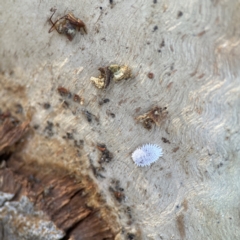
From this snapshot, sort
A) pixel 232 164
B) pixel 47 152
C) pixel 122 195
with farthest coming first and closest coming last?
pixel 47 152 < pixel 122 195 < pixel 232 164

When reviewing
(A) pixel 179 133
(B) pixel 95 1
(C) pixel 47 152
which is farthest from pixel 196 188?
Result: (B) pixel 95 1

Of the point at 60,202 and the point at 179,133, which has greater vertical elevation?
the point at 179,133

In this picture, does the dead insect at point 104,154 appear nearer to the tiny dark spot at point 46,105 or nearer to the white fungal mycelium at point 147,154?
the white fungal mycelium at point 147,154

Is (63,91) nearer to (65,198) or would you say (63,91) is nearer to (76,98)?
(76,98)

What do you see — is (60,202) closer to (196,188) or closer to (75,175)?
(75,175)

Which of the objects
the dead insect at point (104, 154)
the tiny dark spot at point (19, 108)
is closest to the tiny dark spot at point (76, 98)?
the dead insect at point (104, 154)

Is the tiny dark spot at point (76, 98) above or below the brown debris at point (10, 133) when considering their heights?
above

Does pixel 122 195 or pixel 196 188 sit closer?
pixel 196 188
